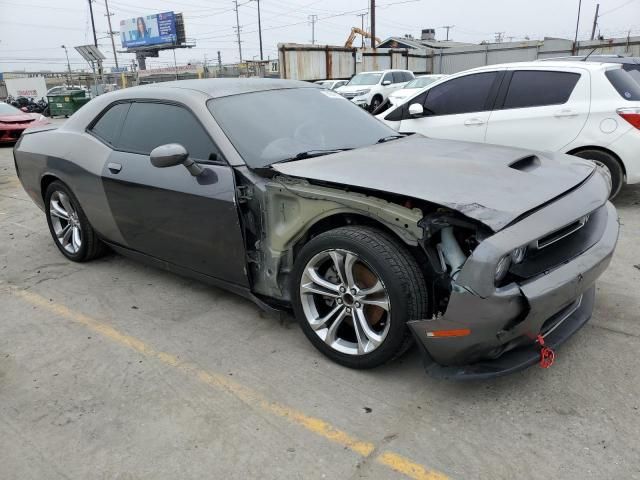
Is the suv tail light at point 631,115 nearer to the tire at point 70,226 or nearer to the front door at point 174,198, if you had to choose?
the front door at point 174,198

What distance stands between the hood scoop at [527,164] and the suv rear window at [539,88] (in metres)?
3.08

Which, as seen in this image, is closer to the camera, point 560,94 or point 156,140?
point 156,140

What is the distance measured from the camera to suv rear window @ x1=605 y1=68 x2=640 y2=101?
543 cm

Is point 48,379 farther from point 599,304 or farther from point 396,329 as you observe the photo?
point 599,304

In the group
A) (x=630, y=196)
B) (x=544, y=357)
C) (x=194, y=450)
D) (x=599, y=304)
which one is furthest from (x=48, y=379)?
(x=630, y=196)

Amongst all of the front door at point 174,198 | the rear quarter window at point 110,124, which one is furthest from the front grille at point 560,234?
the rear quarter window at point 110,124

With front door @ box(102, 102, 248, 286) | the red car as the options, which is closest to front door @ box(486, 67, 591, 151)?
front door @ box(102, 102, 248, 286)

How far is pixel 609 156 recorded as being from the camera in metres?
5.46

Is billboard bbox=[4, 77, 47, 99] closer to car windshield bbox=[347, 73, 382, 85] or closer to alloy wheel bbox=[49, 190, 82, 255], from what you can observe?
car windshield bbox=[347, 73, 382, 85]

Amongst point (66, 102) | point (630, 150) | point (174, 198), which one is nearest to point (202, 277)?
point (174, 198)

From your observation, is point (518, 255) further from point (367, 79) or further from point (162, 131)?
point (367, 79)

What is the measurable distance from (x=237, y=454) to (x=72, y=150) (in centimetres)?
311

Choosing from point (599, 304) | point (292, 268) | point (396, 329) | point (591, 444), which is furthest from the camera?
point (599, 304)

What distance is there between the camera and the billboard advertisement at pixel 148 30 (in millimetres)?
69062
